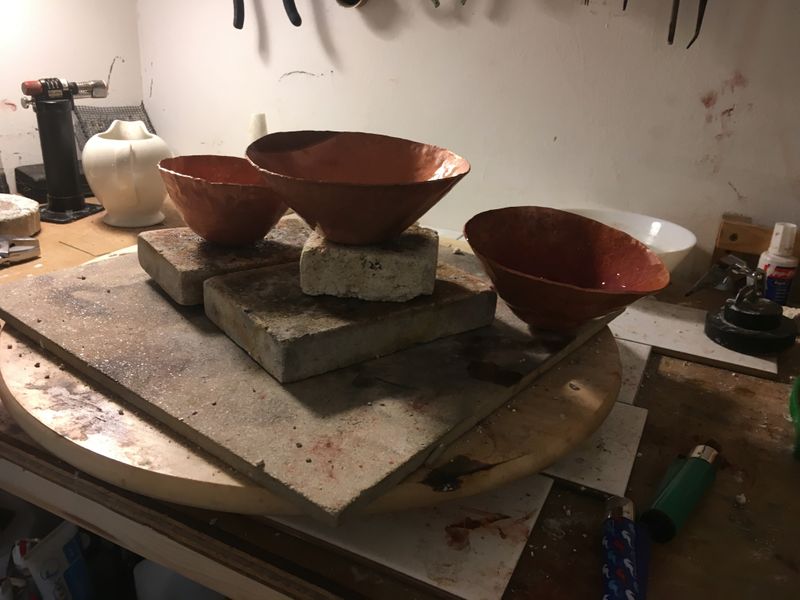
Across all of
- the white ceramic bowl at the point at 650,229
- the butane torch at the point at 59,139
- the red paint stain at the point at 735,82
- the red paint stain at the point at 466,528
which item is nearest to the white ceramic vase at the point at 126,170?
the butane torch at the point at 59,139

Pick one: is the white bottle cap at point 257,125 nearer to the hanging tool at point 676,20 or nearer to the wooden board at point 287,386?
the wooden board at point 287,386

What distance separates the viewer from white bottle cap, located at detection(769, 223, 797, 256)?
1.08 metres

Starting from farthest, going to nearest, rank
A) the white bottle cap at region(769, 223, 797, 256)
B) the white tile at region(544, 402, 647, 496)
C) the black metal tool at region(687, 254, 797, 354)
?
the white bottle cap at region(769, 223, 797, 256), the black metal tool at region(687, 254, 797, 354), the white tile at region(544, 402, 647, 496)

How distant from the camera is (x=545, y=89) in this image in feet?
4.27

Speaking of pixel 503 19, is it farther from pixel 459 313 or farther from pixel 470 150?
pixel 459 313

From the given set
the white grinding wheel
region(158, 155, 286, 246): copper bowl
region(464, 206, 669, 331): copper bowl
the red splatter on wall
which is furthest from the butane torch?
the red splatter on wall

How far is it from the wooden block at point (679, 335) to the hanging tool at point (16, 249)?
1.04 meters

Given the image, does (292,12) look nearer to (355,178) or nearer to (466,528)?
(355,178)

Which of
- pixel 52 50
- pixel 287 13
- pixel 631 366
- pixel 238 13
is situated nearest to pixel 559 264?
pixel 631 366

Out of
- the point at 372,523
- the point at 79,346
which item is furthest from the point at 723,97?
the point at 79,346

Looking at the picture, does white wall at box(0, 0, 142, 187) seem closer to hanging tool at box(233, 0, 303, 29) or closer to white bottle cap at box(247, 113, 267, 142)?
hanging tool at box(233, 0, 303, 29)

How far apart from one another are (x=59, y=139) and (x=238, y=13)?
1.66 ft

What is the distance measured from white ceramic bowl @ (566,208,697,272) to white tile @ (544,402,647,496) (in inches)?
17.4

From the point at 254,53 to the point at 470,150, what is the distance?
0.62 metres
